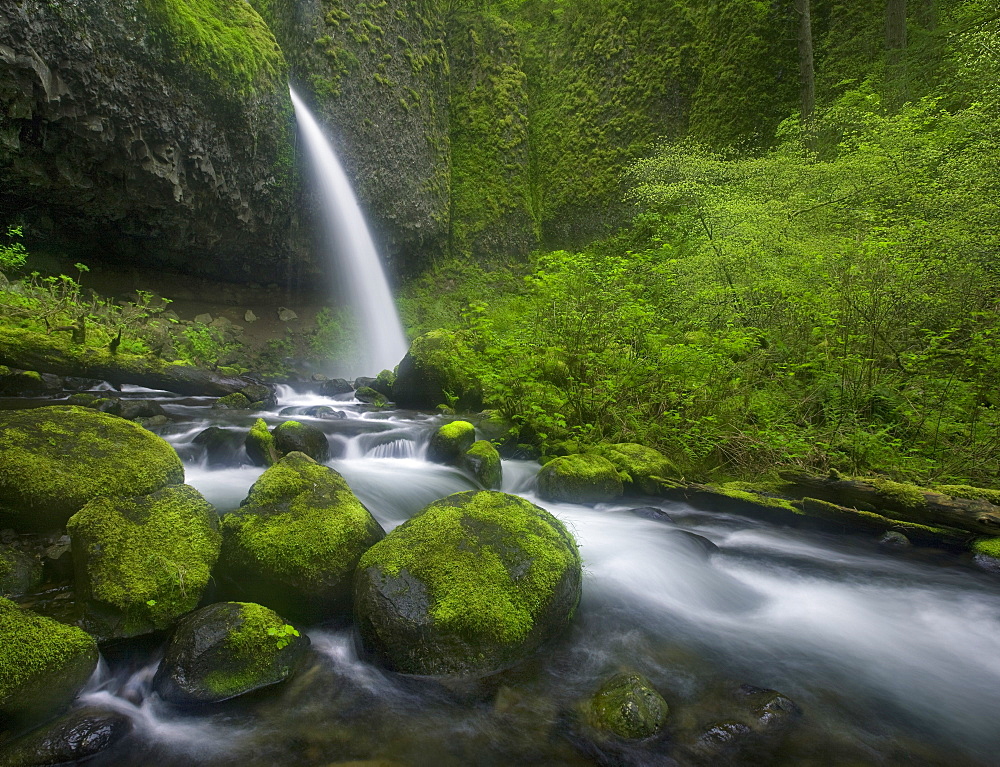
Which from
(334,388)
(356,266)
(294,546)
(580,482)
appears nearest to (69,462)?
(294,546)

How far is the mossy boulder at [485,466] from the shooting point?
6199mm

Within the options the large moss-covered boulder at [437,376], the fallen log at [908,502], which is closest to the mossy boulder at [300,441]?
the large moss-covered boulder at [437,376]

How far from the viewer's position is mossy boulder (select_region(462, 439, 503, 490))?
6199mm

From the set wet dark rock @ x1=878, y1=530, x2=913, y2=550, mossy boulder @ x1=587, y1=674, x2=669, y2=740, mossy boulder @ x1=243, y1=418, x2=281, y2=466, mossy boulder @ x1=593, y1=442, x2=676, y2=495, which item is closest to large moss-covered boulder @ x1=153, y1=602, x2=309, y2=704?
mossy boulder @ x1=587, y1=674, x2=669, y2=740

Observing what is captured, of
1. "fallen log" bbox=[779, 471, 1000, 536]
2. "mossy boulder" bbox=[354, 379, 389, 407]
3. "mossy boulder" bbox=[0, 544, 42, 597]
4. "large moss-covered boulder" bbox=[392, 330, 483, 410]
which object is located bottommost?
"mossy boulder" bbox=[0, 544, 42, 597]

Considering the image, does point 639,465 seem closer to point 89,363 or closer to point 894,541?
point 894,541

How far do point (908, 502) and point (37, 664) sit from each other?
648cm

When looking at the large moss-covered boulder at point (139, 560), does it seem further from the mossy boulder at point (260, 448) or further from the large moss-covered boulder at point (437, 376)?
the large moss-covered boulder at point (437, 376)

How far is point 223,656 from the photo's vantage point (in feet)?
8.87

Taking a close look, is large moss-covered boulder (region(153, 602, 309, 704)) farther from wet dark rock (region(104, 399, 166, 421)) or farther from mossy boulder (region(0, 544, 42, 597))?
wet dark rock (region(104, 399, 166, 421))

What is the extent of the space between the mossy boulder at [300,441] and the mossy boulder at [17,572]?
115 inches

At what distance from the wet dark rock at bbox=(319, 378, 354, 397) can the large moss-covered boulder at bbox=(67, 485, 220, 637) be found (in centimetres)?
978

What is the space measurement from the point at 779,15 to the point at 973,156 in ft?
41.0

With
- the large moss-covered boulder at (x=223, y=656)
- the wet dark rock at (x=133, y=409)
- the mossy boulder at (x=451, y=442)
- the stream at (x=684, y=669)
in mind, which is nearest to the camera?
the stream at (x=684, y=669)
